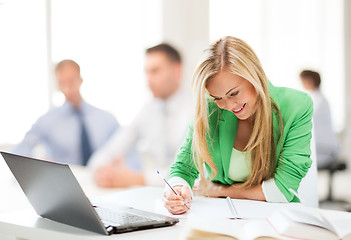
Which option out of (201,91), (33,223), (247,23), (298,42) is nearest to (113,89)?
(247,23)

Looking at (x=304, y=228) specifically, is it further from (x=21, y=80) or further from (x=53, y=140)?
(x=21, y=80)

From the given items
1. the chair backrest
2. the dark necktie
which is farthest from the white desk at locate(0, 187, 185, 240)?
the dark necktie

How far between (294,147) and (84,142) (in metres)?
3.07

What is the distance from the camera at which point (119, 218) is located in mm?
1104

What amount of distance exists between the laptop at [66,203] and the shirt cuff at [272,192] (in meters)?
0.51

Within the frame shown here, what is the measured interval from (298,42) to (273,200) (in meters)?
2.19

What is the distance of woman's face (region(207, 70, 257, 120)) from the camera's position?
1495 millimetres

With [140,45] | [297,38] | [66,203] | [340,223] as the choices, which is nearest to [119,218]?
[66,203]

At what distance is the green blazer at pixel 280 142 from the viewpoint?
1.52m

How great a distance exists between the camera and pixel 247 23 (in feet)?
11.6

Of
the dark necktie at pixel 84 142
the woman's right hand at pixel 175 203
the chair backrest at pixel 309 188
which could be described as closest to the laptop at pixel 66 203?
the woman's right hand at pixel 175 203

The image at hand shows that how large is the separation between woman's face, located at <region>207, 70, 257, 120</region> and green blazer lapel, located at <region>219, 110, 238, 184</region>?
0.13 meters

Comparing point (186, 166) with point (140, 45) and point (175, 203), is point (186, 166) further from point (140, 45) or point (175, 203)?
point (140, 45)

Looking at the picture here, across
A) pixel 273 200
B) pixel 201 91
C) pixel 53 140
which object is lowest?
pixel 53 140
